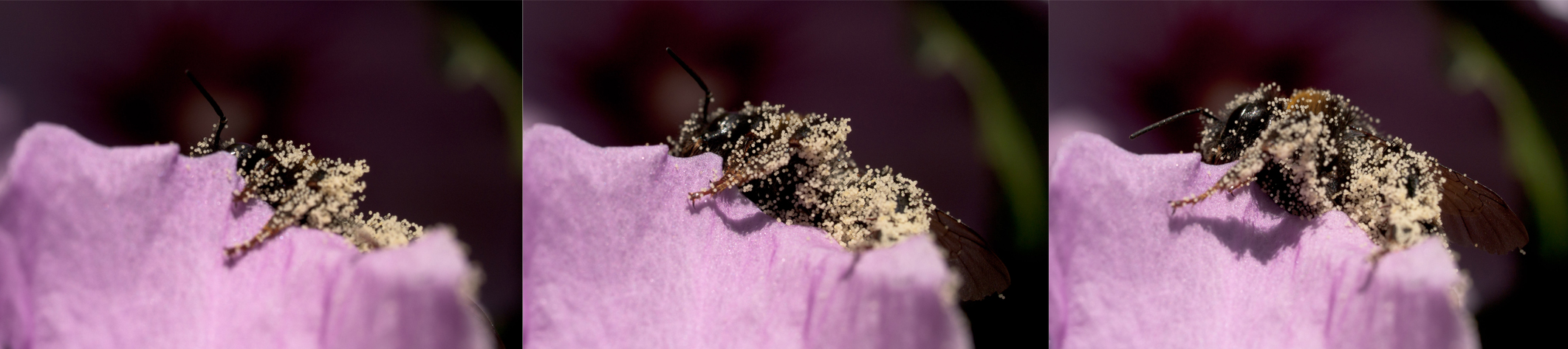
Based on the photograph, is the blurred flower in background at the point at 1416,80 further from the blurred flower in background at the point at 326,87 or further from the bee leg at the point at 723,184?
the blurred flower in background at the point at 326,87

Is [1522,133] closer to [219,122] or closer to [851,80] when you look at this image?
[851,80]

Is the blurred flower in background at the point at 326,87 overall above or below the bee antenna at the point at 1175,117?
above

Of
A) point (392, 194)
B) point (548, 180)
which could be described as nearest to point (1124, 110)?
point (548, 180)

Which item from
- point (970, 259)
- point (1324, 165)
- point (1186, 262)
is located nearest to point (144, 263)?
point (970, 259)

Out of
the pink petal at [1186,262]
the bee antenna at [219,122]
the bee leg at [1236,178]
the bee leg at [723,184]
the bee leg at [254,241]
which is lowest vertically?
the pink petal at [1186,262]

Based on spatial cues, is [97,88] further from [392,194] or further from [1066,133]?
[1066,133]

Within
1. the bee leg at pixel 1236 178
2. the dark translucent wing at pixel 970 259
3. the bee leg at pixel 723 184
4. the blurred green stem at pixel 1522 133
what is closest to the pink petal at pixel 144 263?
the bee leg at pixel 723 184
